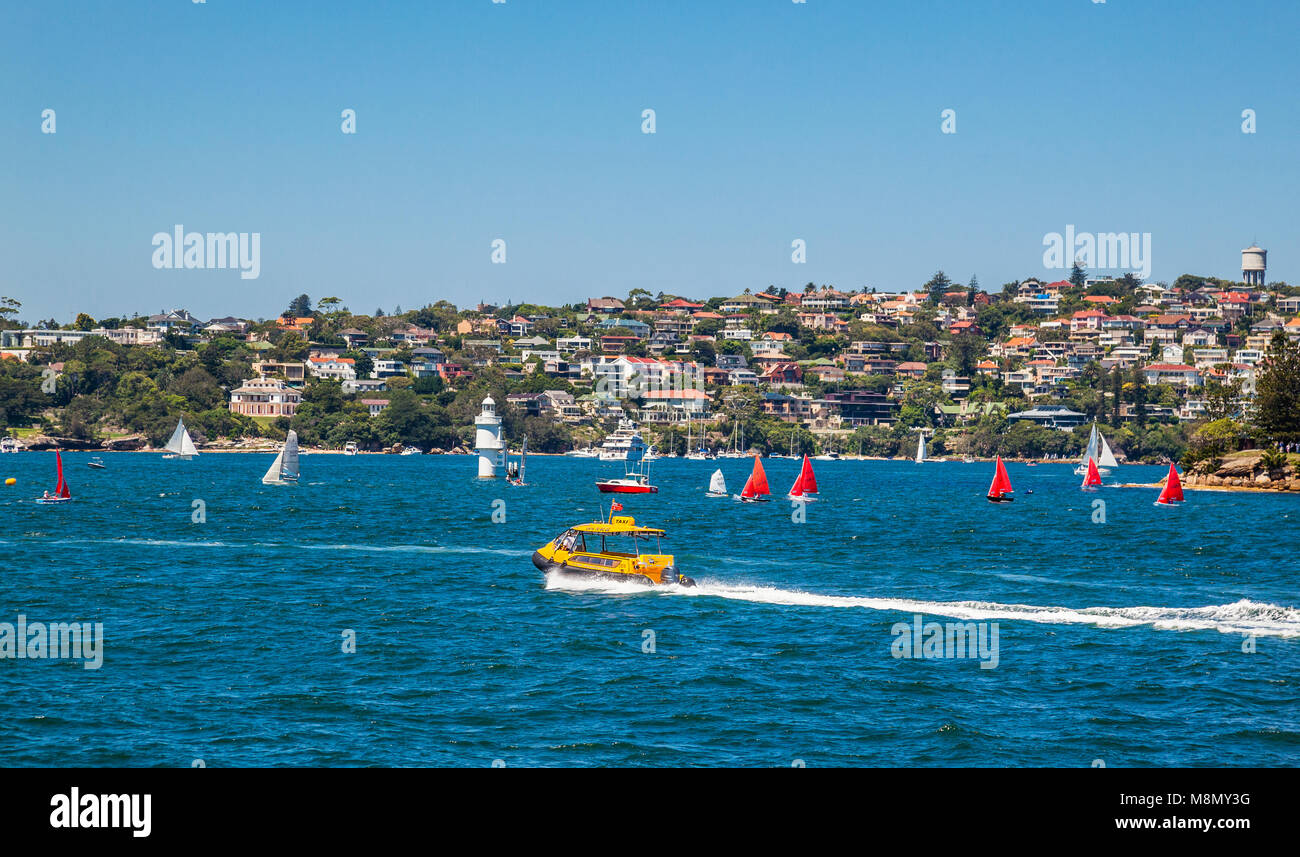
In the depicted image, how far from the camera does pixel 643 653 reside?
3391cm

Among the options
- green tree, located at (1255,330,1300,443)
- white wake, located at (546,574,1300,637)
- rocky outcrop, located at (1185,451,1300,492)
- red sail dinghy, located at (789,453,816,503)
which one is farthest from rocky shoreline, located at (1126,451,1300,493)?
white wake, located at (546,574,1300,637)

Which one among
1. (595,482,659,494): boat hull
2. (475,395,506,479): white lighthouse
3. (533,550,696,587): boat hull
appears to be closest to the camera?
(533,550,696,587): boat hull

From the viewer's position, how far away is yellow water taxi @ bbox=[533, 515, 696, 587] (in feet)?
147

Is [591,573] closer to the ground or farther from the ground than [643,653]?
farther from the ground

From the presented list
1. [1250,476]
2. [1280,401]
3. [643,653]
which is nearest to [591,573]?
[643,653]

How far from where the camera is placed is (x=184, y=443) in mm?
173625

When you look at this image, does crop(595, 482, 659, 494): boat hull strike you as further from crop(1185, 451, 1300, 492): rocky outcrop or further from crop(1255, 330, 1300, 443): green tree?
crop(1255, 330, 1300, 443): green tree

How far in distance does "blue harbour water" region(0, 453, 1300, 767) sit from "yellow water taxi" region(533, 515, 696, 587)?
0.77m

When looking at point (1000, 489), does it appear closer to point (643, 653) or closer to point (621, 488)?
point (621, 488)

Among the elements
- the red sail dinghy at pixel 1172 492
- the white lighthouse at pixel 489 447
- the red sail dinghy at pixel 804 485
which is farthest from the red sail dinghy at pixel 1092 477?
the white lighthouse at pixel 489 447

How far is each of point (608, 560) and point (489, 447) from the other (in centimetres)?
9242
